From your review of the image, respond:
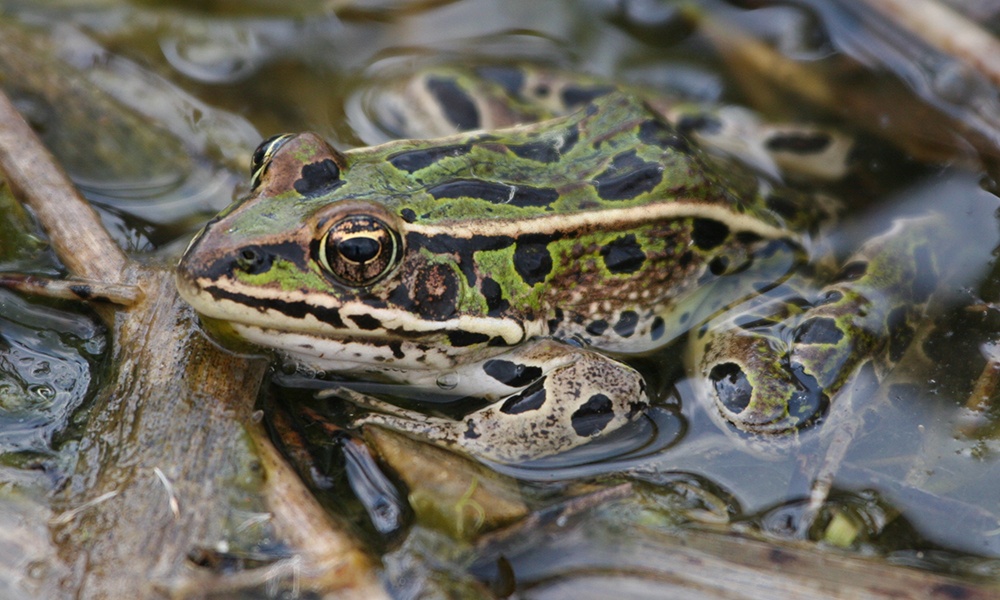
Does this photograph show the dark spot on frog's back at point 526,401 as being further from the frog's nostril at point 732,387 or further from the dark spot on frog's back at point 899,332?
the dark spot on frog's back at point 899,332

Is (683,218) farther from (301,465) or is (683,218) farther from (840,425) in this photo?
(301,465)

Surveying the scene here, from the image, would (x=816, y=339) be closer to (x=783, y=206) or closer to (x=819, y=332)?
(x=819, y=332)

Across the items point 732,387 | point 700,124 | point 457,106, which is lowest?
point 732,387

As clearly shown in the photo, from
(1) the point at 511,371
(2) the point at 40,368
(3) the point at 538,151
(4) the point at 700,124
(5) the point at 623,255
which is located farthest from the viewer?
(4) the point at 700,124

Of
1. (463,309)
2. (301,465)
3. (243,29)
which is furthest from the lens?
(243,29)

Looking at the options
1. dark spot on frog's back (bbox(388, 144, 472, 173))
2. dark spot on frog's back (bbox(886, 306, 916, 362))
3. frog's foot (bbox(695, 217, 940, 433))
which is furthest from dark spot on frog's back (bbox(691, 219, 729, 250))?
dark spot on frog's back (bbox(388, 144, 472, 173))

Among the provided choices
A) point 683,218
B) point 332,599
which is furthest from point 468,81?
point 332,599

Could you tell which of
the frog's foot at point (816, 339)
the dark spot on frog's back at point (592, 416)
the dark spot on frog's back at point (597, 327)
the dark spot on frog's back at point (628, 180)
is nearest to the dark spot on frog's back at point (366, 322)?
the dark spot on frog's back at point (592, 416)

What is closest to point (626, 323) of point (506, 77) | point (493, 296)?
point (493, 296)
